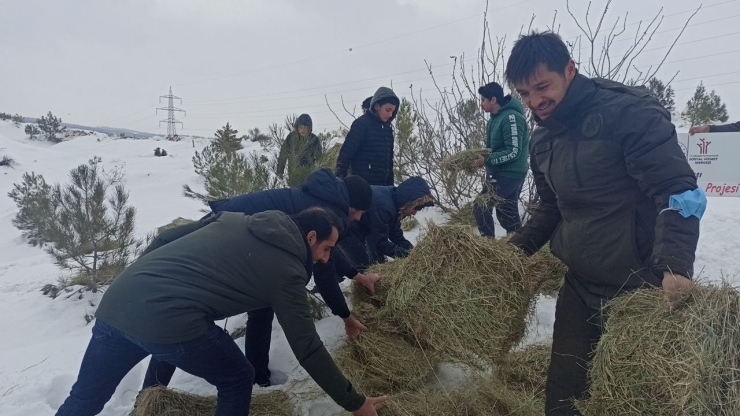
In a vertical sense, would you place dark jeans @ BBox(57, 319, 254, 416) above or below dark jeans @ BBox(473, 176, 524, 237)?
below

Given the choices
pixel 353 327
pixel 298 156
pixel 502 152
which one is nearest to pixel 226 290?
pixel 353 327

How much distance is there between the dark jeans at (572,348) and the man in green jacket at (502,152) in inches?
86.5

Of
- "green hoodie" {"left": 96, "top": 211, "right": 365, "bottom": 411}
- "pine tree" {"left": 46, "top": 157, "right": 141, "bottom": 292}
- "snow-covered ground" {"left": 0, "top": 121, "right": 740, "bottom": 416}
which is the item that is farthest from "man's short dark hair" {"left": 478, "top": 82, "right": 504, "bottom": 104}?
"pine tree" {"left": 46, "top": 157, "right": 141, "bottom": 292}

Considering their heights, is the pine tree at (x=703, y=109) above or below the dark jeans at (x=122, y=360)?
above

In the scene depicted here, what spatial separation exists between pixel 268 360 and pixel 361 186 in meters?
1.31

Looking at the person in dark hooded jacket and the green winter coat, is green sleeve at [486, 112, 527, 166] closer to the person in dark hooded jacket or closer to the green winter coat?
the person in dark hooded jacket

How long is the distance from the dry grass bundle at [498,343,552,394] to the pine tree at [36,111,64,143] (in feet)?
101

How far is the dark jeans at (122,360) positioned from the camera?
1.88 metres

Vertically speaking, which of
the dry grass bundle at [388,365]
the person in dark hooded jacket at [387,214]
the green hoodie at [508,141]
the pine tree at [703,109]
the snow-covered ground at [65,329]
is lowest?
the snow-covered ground at [65,329]

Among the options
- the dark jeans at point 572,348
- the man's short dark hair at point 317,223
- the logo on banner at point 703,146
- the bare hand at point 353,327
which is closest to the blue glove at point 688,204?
the dark jeans at point 572,348

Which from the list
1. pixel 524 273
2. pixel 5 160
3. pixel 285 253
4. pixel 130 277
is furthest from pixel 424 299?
pixel 5 160

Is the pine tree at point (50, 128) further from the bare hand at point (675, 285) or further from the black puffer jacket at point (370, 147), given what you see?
the bare hand at point (675, 285)

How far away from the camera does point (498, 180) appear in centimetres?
441

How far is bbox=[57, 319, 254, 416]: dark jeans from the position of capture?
1.88 metres
